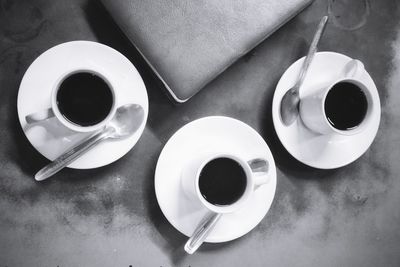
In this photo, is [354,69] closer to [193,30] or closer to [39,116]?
[193,30]

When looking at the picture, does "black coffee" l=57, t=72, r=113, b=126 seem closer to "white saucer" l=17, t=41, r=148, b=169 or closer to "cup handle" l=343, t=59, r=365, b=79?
"white saucer" l=17, t=41, r=148, b=169

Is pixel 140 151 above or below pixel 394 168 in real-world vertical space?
above

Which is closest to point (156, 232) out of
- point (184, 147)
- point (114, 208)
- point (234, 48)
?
point (114, 208)

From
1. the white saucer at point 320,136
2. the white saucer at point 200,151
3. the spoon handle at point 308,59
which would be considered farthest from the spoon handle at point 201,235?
the spoon handle at point 308,59

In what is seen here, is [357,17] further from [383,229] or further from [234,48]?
[383,229]

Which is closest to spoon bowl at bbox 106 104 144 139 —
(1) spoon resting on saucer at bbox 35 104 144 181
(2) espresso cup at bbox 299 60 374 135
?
(1) spoon resting on saucer at bbox 35 104 144 181

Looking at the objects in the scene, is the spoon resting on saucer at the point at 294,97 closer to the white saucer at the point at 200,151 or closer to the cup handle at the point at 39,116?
the white saucer at the point at 200,151

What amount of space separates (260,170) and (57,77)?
1.41ft

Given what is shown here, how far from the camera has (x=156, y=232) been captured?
3.06 feet

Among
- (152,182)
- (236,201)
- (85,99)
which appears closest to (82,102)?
(85,99)

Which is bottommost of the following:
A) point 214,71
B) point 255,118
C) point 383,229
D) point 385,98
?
point 383,229

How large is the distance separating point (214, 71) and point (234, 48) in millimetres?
58

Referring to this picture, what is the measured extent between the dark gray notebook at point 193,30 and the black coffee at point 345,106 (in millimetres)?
183

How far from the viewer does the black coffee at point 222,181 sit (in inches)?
31.4
